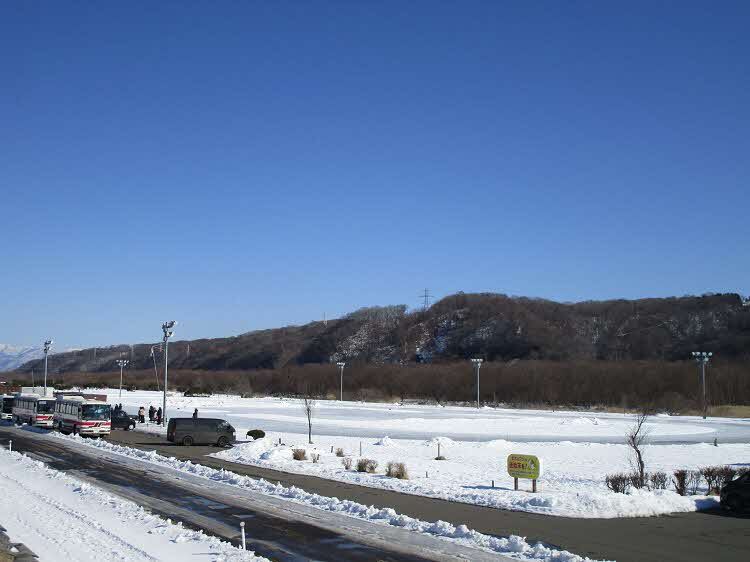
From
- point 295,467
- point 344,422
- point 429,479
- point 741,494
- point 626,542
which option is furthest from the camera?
point 344,422

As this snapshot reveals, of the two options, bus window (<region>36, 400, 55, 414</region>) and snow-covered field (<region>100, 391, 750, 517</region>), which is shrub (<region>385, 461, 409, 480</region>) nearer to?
snow-covered field (<region>100, 391, 750, 517</region>)

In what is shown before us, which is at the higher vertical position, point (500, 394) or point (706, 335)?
point (706, 335)

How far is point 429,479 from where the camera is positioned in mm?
27422

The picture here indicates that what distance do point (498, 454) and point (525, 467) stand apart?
16.4 m

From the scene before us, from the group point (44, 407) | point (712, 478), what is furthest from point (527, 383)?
point (712, 478)

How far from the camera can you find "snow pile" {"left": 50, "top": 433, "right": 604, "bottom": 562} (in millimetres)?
14273

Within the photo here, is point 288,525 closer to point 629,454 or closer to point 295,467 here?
point 295,467

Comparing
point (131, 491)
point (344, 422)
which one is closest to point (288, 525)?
point (131, 491)

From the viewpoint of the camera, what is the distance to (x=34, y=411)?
54.6 m

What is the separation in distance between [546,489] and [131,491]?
1343 cm

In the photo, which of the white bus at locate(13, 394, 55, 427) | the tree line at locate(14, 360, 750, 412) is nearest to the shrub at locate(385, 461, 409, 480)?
the white bus at locate(13, 394, 55, 427)

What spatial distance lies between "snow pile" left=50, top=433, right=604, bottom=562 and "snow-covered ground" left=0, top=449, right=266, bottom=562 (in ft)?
14.2

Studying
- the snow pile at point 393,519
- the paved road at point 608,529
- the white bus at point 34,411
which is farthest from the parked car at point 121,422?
the paved road at point 608,529

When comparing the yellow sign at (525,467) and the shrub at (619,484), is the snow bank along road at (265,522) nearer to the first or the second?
the yellow sign at (525,467)
